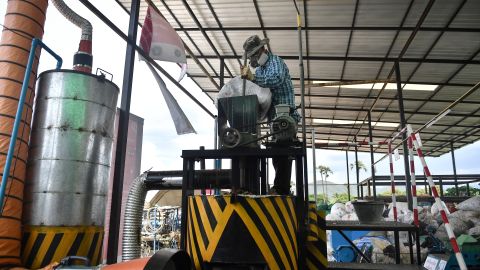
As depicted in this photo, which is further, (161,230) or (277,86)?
(161,230)

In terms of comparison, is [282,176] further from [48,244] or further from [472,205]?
[472,205]

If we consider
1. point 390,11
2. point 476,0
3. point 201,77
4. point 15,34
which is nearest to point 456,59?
point 476,0

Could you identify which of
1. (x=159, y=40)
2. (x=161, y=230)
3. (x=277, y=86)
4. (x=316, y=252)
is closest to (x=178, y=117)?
(x=159, y=40)

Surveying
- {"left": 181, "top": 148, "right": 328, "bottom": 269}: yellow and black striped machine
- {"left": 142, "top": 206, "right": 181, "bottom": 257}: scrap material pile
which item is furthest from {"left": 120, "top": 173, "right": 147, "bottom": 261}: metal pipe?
{"left": 142, "top": 206, "right": 181, "bottom": 257}: scrap material pile

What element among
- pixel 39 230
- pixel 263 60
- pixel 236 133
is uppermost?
pixel 263 60

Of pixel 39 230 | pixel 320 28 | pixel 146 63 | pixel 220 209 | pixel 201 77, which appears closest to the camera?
pixel 220 209

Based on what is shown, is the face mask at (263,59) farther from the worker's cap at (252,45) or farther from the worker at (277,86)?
the worker's cap at (252,45)

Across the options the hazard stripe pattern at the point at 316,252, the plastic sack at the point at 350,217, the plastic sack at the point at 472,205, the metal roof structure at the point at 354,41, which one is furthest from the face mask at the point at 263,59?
the plastic sack at the point at 472,205

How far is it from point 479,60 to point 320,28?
17.6 ft

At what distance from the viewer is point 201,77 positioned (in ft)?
40.9

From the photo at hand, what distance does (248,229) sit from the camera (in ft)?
7.08

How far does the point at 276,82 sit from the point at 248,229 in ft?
4.91

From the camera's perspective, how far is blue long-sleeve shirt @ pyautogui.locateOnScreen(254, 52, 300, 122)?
10.1ft

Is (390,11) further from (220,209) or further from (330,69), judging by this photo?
(220,209)
